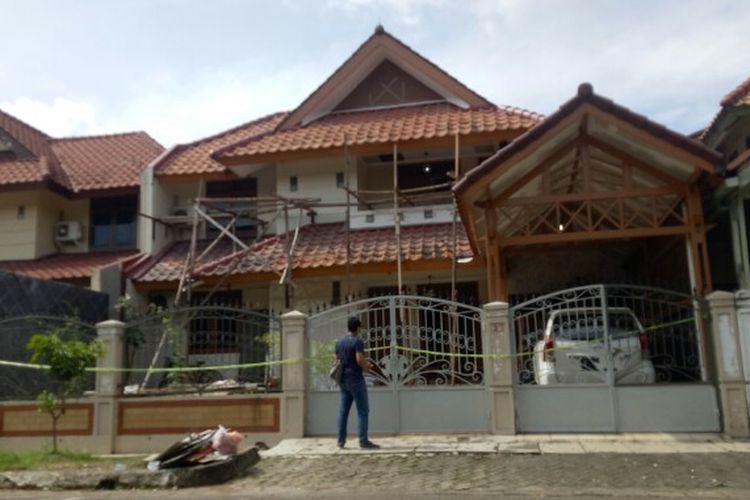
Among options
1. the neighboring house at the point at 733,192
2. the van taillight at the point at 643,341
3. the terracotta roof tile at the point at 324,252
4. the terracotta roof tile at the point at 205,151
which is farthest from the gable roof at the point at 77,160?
the neighboring house at the point at 733,192

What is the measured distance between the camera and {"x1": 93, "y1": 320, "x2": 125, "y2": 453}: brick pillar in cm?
1025

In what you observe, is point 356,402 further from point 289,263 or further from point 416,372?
point 289,263

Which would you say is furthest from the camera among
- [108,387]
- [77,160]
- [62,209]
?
[77,160]

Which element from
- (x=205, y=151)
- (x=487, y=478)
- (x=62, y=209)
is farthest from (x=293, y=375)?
(x=62, y=209)

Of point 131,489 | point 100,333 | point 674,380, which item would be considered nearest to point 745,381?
point 674,380

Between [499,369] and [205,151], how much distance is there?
11.0 meters

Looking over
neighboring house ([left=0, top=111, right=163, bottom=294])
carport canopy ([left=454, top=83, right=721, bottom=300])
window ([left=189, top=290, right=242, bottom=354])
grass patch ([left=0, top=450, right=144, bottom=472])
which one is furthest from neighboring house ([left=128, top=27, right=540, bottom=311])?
grass patch ([left=0, top=450, right=144, bottom=472])

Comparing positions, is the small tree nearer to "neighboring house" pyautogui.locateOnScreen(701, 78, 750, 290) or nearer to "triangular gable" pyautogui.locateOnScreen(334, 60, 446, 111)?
"triangular gable" pyautogui.locateOnScreen(334, 60, 446, 111)

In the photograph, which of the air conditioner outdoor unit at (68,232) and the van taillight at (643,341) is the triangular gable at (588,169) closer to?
the van taillight at (643,341)

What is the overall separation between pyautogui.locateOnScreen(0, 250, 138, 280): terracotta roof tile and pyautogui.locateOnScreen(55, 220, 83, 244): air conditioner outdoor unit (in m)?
0.37

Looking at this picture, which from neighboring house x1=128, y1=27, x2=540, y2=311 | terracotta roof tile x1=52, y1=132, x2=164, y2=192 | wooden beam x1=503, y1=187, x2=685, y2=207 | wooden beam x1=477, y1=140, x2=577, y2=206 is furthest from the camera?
terracotta roof tile x1=52, y1=132, x2=164, y2=192

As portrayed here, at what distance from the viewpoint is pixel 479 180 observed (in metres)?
10.3

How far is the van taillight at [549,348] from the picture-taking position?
31.0 ft

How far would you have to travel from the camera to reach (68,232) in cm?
1753
